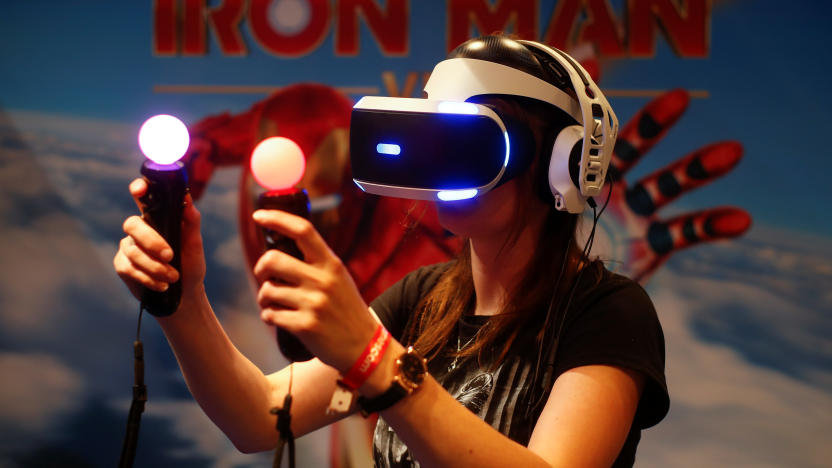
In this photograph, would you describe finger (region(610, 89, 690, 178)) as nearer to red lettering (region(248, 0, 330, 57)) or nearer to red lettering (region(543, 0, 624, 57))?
red lettering (region(543, 0, 624, 57))

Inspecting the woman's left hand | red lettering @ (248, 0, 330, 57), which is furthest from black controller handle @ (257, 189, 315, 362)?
red lettering @ (248, 0, 330, 57)

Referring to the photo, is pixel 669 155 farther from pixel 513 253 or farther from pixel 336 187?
pixel 513 253

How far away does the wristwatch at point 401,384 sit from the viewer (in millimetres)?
758

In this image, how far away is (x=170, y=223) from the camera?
853 millimetres

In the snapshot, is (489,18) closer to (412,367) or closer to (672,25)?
(672,25)

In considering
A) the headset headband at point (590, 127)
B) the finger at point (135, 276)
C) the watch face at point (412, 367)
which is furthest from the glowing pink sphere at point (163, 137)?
the headset headband at point (590, 127)

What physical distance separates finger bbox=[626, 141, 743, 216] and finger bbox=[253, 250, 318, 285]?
2.06 m

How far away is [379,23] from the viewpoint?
2.66 m

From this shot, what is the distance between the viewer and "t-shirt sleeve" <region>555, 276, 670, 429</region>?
38.8 inches

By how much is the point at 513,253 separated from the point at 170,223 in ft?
1.86

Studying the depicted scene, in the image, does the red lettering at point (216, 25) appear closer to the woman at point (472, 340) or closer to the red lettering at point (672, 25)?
the red lettering at point (672, 25)

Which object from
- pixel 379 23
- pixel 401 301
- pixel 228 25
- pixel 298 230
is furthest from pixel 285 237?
pixel 228 25

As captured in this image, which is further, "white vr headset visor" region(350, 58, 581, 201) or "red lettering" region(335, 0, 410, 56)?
"red lettering" region(335, 0, 410, 56)

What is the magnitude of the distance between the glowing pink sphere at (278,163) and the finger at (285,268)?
0.24 feet
